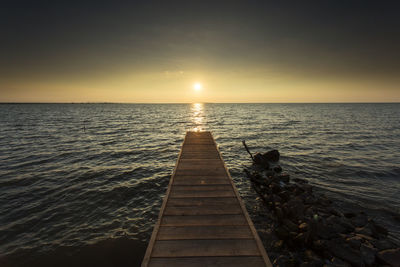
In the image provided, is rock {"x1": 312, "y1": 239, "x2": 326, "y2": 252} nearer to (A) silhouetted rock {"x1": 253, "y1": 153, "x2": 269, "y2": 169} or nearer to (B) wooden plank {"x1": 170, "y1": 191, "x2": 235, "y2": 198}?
(B) wooden plank {"x1": 170, "y1": 191, "x2": 235, "y2": 198}

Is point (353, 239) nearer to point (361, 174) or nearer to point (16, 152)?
point (361, 174)

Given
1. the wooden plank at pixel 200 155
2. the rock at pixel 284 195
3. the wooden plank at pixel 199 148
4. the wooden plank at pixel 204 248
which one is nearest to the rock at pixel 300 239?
the rock at pixel 284 195

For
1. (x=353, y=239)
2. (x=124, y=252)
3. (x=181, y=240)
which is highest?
(x=181, y=240)

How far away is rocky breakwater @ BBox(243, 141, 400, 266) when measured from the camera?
538cm

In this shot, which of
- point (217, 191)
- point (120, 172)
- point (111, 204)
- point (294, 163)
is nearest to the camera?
point (217, 191)

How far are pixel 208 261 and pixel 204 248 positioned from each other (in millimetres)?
330

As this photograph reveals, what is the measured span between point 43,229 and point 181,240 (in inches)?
272

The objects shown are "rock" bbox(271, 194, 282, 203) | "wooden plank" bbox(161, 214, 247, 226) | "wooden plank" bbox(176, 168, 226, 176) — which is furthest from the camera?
"rock" bbox(271, 194, 282, 203)

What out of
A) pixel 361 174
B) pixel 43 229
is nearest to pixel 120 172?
pixel 43 229

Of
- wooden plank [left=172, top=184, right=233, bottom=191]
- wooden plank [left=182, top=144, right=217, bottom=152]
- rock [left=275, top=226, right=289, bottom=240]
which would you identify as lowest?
rock [left=275, top=226, right=289, bottom=240]

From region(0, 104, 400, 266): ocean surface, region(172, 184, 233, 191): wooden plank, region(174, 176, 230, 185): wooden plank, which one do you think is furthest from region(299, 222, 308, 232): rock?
region(174, 176, 230, 185): wooden plank

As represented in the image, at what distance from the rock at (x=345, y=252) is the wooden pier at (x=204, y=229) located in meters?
3.40

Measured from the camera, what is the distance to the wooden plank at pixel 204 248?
4051mm

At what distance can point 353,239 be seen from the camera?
5914mm
